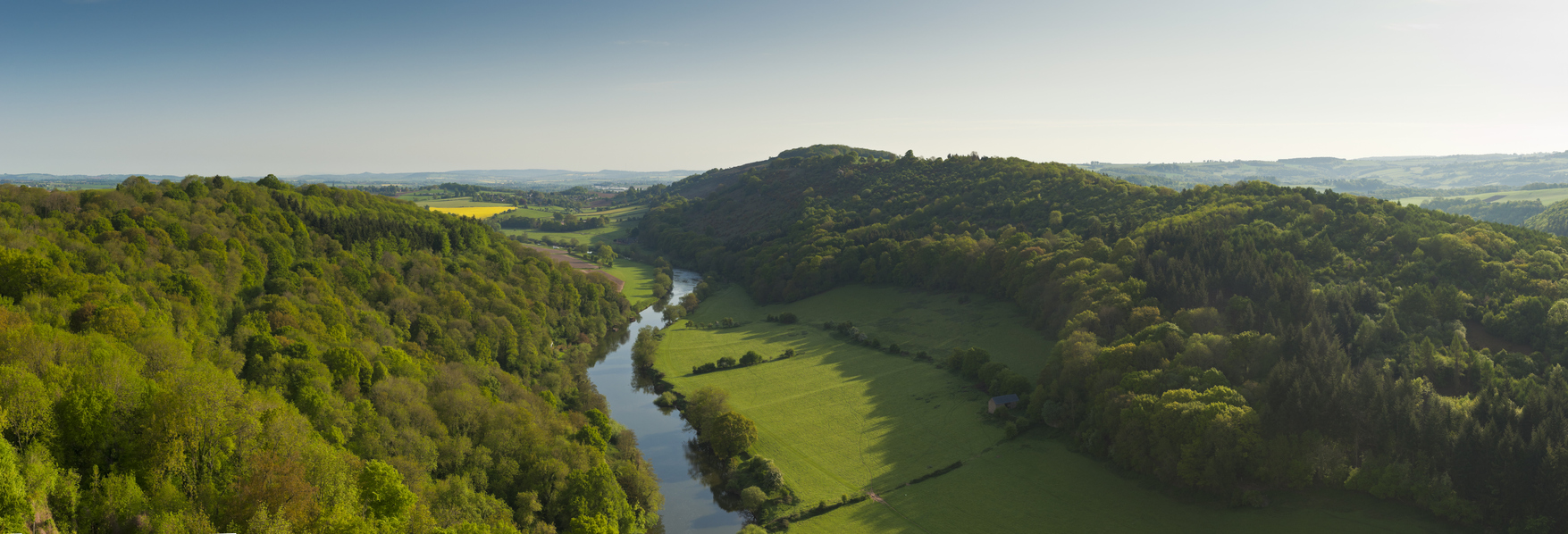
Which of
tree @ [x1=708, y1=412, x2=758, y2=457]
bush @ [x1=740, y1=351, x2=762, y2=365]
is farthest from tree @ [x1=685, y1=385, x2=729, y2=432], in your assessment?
bush @ [x1=740, y1=351, x2=762, y2=365]

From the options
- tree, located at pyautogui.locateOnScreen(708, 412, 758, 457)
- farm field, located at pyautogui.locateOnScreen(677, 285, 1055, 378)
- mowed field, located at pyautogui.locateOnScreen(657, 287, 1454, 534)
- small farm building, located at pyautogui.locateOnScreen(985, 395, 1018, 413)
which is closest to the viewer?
mowed field, located at pyautogui.locateOnScreen(657, 287, 1454, 534)

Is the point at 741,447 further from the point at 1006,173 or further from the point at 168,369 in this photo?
the point at 1006,173

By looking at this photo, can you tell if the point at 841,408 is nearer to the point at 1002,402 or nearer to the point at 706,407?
the point at 706,407

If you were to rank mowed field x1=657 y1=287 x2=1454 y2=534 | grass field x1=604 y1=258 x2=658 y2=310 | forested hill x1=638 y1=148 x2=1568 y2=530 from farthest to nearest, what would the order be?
grass field x1=604 y1=258 x2=658 y2=310, mowed field x1=657 y1=287 x2=1454 y2=534, forested hill x1=638 y1=148 x2=1568 y2=530

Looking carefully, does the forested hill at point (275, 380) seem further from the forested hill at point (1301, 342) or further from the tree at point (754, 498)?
the forested hill at point (1301, 342)

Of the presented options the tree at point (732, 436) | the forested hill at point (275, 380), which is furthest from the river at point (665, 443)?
the forested hill at point (275, 380)

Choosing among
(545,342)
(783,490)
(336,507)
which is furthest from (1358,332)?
(545,342)

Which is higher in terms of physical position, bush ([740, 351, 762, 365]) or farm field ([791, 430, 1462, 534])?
bush ([740, 351, 762, 365])

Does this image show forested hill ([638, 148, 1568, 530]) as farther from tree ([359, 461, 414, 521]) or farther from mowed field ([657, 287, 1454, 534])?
tree ([359, 461, 414, 521])
